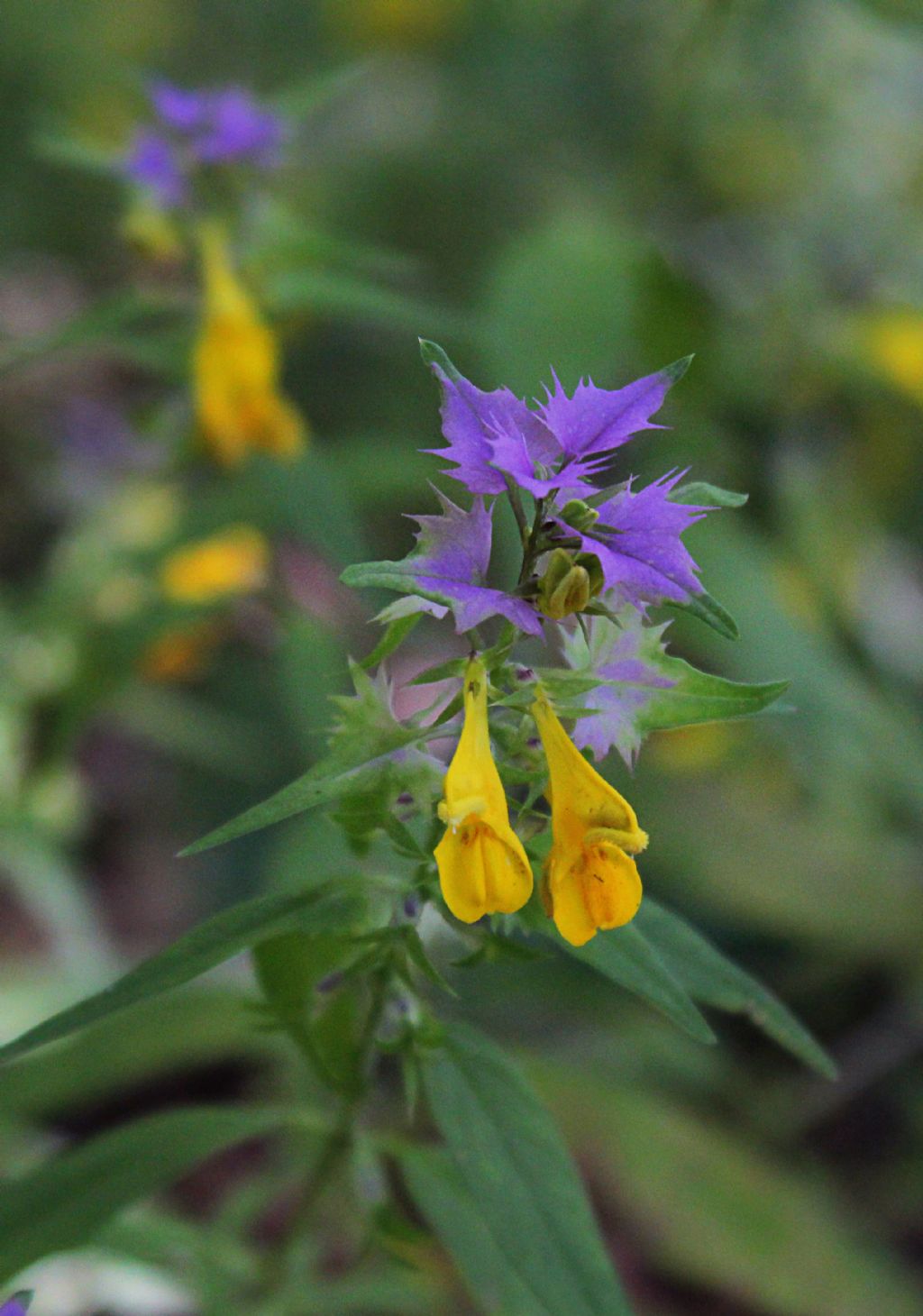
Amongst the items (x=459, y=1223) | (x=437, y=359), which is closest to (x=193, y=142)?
(x=437, y=359)

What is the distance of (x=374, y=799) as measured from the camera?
0.69 metres

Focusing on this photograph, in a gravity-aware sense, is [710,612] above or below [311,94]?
below

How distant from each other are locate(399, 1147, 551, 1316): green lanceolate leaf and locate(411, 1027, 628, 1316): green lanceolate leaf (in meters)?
0.12

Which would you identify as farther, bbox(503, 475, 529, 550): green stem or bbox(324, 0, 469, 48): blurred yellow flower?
bbox(324, 0, 469, 48): blurred yellow flower

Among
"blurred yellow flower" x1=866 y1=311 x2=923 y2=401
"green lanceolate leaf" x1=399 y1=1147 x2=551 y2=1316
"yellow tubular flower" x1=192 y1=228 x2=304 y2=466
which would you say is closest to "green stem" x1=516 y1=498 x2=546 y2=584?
"green lanceolate leaf" x1=399 y1=1147 x2=551 y2=1316

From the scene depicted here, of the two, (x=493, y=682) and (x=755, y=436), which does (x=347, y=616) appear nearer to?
(x=755, y=436)

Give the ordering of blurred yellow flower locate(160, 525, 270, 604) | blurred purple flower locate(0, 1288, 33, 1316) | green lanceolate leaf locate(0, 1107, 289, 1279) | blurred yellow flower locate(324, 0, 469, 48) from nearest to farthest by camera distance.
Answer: blurred purple flower locate(0, 1288, 33, 1316) < green lanceolate leaf locate(0, 1107, 289, 1279) < blurred yellow flower locate(160, 525, 270, 604) < blurred yellow flower locate(324, 0, 469, 48)

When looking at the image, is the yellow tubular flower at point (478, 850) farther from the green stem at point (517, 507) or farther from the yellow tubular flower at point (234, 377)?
the yellow tubular flower at point (234, 377)

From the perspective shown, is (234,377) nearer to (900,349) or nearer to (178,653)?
(178,653)

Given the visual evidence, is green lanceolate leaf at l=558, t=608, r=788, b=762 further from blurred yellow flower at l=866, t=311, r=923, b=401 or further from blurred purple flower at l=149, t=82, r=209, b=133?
blurred yellow flower at l=866, t=311, r=923, b=401

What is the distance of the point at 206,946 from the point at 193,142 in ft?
3.85

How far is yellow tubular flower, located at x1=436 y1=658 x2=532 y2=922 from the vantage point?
2.10 feet

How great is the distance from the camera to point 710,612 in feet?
2.03

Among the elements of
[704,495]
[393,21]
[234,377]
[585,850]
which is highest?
[393,21]
